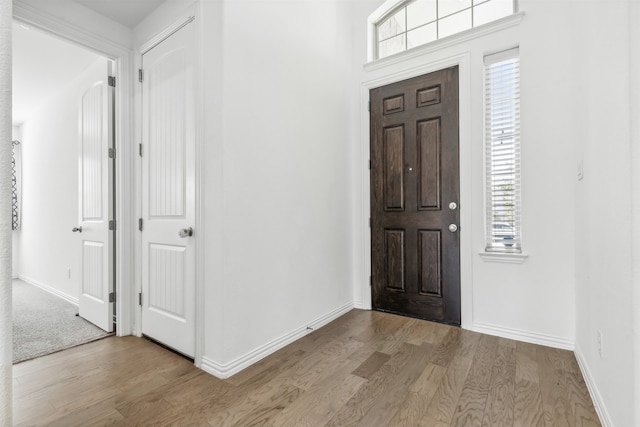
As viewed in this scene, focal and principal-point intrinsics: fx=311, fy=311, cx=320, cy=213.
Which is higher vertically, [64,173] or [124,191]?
[64,173]

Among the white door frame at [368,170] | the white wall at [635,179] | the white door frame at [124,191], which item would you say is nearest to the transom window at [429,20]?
the white door frame at [368,170]

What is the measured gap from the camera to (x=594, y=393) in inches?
62.9

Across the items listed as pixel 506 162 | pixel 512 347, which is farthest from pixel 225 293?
pixel 506 162

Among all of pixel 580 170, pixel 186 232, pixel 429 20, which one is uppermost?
pixel 429 20

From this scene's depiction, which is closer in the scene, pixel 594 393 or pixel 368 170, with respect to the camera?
pixel 594 393

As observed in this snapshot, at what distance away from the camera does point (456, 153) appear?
8.62 feet

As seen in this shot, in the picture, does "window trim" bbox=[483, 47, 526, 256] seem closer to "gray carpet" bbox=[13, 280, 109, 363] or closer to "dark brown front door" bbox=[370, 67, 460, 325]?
"dark brown front door" bbox=[370, 67, 460, 325]

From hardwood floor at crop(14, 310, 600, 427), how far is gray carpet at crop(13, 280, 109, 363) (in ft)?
0.57

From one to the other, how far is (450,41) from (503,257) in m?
1.85

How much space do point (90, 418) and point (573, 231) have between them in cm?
309

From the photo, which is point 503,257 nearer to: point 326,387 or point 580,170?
point 580,170

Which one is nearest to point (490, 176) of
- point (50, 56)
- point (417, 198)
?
point (417, 198)

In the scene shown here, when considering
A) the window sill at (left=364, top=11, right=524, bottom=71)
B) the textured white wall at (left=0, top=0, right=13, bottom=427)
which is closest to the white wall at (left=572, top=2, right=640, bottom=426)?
the window sill at (left=364, top=11, right=524, bottom=71)

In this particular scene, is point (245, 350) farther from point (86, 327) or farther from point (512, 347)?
point (512, 347)
